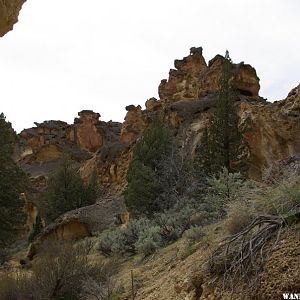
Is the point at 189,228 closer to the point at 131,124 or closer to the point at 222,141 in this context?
the point at 222,141

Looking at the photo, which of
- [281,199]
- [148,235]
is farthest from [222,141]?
[281,199]

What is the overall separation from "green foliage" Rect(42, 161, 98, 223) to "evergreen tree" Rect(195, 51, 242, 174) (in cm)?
1342

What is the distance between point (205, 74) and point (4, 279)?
117ft

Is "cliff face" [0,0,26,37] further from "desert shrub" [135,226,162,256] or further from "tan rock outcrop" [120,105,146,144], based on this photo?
"tan rock outcrop" [120,105,146,144]

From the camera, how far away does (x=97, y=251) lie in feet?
57.4

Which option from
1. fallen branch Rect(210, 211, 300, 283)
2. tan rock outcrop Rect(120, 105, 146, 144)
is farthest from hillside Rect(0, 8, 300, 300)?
tan rock outcrop Rect(120, 105, 146, 144)

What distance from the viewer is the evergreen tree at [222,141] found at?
20266mm

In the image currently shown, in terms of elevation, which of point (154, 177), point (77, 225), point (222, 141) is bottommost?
point (77, 225)

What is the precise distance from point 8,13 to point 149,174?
14.4 metres

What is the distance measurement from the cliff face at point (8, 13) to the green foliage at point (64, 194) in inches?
1012

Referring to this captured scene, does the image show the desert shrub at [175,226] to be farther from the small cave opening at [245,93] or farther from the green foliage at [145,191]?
the small cave opening at [245,93]

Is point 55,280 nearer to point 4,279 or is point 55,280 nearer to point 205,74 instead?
point 4,279

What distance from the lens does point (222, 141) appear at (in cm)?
2084

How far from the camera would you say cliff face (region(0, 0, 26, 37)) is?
22.0ft
